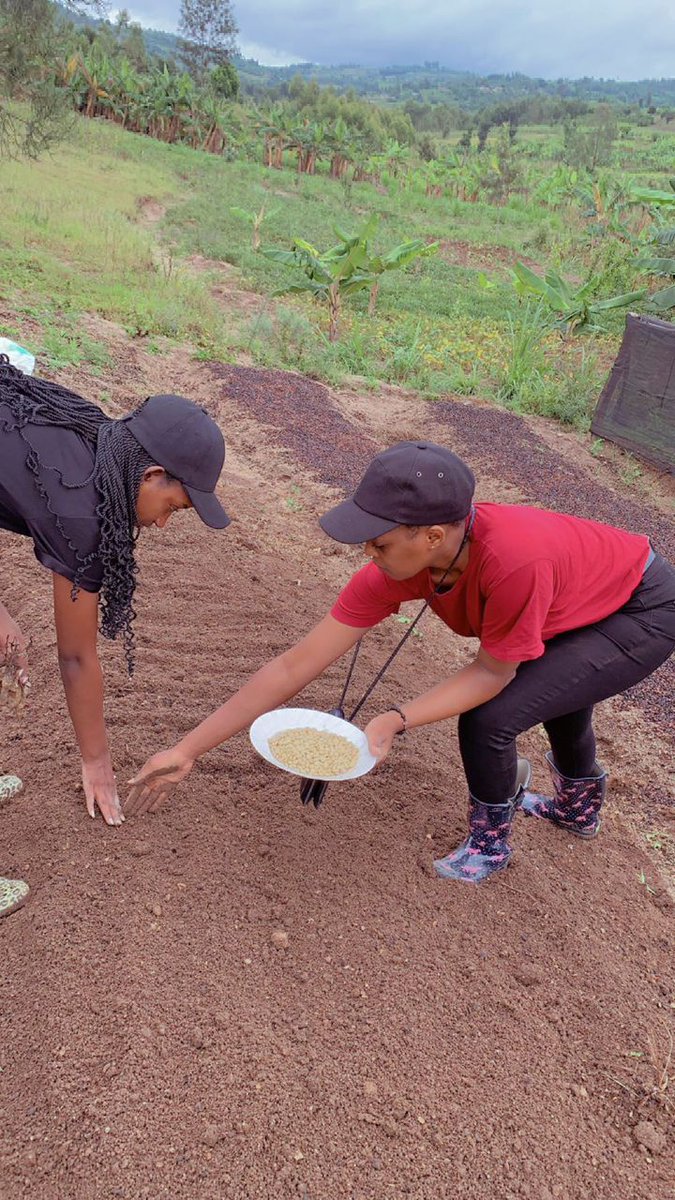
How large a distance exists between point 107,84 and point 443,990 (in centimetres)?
2810

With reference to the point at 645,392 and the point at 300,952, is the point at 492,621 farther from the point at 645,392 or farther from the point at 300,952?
the point at 645,392

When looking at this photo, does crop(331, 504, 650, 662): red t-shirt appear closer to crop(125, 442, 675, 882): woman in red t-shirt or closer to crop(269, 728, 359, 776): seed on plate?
crop(125, 442, 675, 882): woman in red t-shirt

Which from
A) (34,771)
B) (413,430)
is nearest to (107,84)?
(413,430)

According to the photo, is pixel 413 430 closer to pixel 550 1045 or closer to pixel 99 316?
pixel 99 316

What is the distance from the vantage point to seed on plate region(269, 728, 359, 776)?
82.0 inches

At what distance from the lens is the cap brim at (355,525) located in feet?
5.57

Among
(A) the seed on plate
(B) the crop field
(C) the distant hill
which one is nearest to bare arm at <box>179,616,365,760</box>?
(A) the seed on plate

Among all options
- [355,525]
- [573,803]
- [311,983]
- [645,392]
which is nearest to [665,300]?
[645,392]

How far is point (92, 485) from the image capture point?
1812mm

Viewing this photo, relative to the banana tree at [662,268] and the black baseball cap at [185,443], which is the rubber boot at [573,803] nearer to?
the black baseball cap at [185,443]

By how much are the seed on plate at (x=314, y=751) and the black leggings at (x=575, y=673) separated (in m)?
0.29

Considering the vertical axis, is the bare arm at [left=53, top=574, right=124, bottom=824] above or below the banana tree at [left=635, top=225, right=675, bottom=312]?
below

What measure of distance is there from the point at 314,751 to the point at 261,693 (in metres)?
0.21

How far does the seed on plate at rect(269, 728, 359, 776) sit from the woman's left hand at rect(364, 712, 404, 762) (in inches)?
4.6
